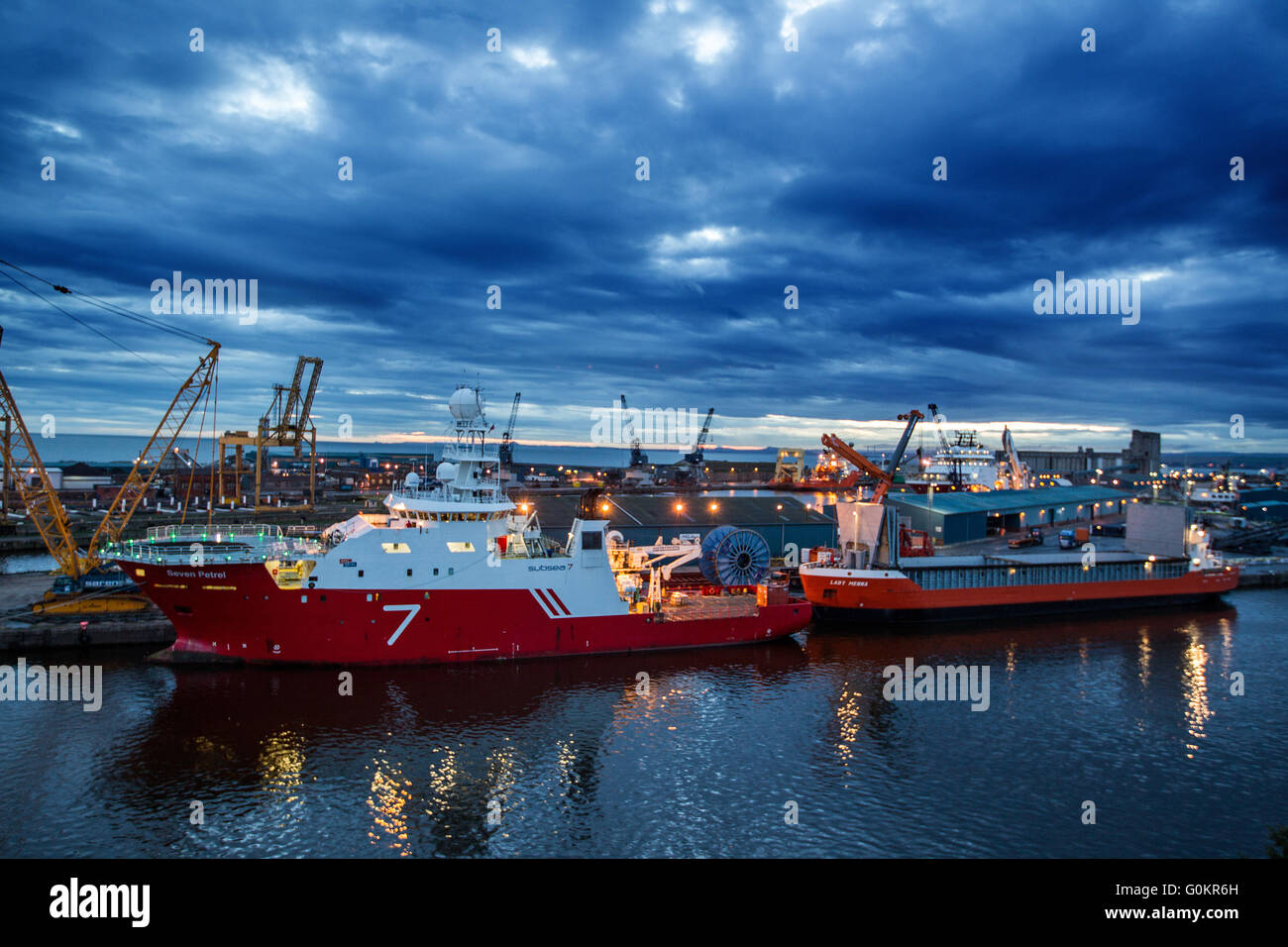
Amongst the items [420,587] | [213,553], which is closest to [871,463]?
[420,587]

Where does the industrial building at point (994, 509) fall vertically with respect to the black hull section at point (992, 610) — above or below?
above

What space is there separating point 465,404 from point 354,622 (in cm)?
993

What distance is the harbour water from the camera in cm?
1584

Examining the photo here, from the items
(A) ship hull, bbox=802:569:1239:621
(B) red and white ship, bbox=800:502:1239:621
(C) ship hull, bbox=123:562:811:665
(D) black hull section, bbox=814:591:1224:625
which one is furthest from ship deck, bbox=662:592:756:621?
(D) black hull section, bbox=814:591:1224:625

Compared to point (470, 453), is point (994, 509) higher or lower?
lower

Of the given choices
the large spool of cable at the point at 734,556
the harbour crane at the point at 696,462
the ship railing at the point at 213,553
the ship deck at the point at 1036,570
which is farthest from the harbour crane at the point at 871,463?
the harbour crane at the point at 696,462

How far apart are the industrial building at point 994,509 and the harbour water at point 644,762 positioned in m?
23.9

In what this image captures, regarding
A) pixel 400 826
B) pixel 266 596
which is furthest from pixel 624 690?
pixel 266 596

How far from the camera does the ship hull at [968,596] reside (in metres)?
35.7

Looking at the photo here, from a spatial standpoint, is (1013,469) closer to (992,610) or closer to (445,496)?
(992,610)

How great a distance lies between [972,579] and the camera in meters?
37.8

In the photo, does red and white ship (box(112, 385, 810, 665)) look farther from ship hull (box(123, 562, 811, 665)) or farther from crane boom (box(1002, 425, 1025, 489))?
crane boom (box(1002, 425, 1025, 489))

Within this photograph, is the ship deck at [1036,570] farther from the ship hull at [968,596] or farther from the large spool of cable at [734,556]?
the large spool of cable at [734,556]
